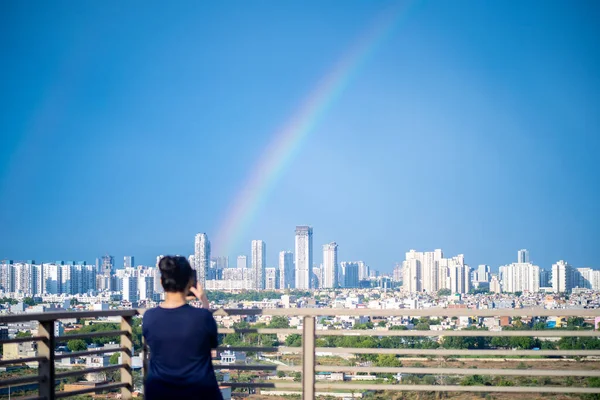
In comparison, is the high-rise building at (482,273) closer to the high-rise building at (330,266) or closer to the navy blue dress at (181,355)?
the high-rise building at (330,266)

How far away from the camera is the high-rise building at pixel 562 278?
2650 inches

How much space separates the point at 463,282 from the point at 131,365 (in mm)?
84902

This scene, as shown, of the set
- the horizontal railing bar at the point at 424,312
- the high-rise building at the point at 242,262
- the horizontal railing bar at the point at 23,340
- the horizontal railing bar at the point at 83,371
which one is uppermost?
the horizontal railing bar at the point at 424,312

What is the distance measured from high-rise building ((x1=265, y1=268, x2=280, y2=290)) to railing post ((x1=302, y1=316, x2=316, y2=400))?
90415mm

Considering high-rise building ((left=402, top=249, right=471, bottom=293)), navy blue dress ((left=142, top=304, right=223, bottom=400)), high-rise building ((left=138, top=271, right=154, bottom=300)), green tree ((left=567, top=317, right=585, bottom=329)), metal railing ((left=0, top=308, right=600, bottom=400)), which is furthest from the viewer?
high-rise building ((left=402, top=249, right=471, bottom=293))

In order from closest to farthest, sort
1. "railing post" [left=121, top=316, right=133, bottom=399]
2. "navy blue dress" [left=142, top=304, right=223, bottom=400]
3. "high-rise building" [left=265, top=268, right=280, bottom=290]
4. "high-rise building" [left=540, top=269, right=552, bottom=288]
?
1. "navy blue dress" [left=142, top=304, right=223, bottom=400]
2. "railing post" [left=121, top=316, right=133, bottom=399]
3. "high-rise building" [left=540, top=269, right=552, bottom=288]
4. "high-rise building" [left=265, top=268, right=280, bottom=290]

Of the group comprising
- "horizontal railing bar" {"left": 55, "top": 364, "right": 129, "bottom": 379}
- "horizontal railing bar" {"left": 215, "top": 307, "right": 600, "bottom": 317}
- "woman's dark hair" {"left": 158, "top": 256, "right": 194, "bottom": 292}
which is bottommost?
"horizontal railing bar" {"left": 55, "top": 364, "right": 129, "bottom": 379}

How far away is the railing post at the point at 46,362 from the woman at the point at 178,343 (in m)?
1.45

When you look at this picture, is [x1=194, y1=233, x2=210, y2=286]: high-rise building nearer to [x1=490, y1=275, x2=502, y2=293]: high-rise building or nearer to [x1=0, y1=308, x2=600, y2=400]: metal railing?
[x1=490, y1=275, x2=502, y2=293]: high-rise building

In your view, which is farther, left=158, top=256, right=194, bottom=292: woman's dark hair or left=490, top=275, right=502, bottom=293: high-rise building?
left=490, top=275, right=502, bottom=293: high-rise building

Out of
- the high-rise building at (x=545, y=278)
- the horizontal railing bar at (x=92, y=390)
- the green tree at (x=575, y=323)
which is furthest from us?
the high-rise building at (x=545, y=278)

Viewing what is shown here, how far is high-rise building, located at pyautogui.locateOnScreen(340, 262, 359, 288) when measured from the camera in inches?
4205

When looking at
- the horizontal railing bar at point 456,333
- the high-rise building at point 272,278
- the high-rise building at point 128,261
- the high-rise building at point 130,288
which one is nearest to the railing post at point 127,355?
the horizontal railing bar at point 456,333

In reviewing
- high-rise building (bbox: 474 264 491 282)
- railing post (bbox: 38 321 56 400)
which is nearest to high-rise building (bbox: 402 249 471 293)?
high-rise building (bbox: 474 264 491 282)
